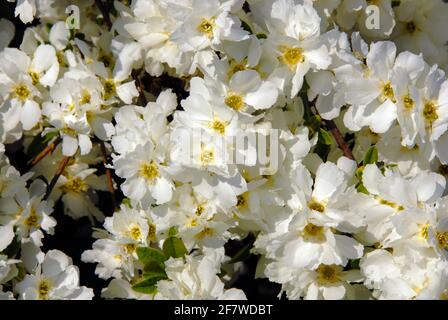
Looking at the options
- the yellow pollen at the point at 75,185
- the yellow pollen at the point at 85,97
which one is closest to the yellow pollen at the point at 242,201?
the yellow pollen at the point at 85,97

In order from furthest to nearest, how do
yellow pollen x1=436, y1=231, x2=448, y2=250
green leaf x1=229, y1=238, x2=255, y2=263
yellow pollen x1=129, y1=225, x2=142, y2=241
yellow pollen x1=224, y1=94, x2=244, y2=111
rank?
green leaf x1=229, y1=238, x2=255, y2=263, yellow pollen x1=129, y1=225, x2=142, y2=241, yellow pollen x1=224, y1=94, x2=244, y2=111, yellow pollen x1=436, y1=231, x2=448, y2=250

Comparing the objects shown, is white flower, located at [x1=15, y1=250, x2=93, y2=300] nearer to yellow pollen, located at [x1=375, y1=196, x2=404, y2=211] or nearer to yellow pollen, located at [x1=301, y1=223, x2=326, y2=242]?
yellow pollen, located at [x1=301, y1=223, x2=326, y2=242]

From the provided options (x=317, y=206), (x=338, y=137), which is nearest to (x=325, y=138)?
(x=338, y=137)

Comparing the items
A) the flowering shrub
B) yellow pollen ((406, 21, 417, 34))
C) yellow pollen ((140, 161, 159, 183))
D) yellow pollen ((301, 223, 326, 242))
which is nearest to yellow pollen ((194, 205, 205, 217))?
the flowering shrub

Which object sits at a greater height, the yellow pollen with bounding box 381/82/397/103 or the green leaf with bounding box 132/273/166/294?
the yellow pollen with bounding box 381/82/397/103

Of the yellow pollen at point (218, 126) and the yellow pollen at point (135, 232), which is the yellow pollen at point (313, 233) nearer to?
the yellow pollen at point (218, 126)
